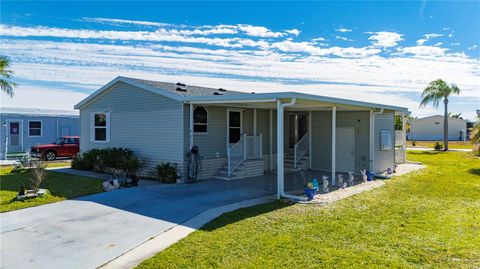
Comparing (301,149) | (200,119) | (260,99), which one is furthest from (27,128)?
(260,99)

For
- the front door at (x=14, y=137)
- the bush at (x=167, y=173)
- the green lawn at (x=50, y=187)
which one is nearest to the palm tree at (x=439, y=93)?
the bush at (x=167, y=173)

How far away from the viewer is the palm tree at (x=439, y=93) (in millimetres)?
31938

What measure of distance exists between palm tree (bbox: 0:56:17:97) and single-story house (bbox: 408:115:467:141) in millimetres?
52978

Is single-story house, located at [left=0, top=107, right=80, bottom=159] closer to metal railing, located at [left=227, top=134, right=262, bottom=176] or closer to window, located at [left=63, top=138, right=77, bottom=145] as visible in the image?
window, located at [left=63, top=138, right=77, bottom=145]

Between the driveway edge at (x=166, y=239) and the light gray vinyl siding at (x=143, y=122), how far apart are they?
14.7 feet

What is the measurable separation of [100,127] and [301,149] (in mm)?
8714

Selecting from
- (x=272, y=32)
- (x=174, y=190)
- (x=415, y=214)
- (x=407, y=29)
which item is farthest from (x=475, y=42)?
(x=174, y=190)

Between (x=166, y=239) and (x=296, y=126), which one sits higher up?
(x=296, y=126)

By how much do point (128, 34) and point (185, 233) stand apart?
35.9 feet

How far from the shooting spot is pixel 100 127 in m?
16.0

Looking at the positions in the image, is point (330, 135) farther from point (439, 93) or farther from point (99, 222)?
point (439, 93)

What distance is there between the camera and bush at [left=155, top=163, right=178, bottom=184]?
39.7 ft

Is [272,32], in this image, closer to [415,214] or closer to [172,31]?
[172,31]

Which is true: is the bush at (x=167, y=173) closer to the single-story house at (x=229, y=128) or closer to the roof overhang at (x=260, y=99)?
the single-story house at (x=229, y=128)
